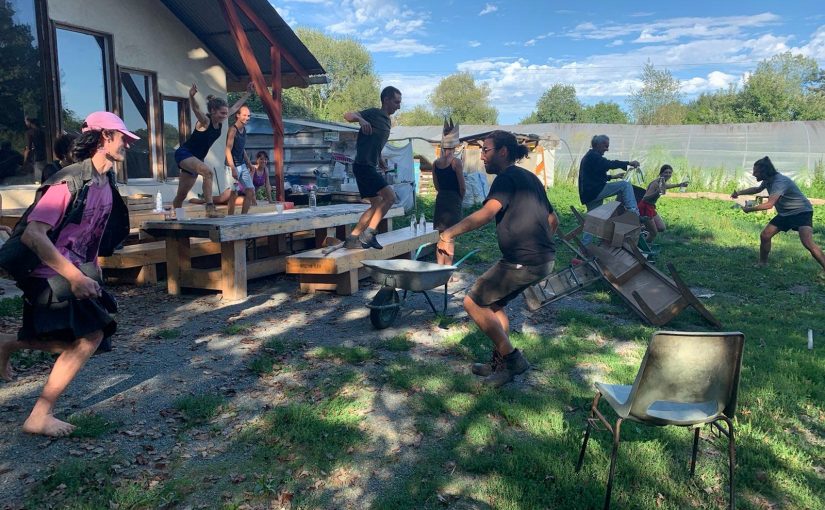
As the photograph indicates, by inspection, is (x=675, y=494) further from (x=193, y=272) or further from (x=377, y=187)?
(x=193, y=272)

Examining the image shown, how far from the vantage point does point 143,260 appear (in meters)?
8.13

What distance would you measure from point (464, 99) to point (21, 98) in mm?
75471

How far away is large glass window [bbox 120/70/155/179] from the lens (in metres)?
11.1

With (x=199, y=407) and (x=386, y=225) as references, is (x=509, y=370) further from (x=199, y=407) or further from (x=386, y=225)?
(x=386, y=225)

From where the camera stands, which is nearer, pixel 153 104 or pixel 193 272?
pixel 193 272

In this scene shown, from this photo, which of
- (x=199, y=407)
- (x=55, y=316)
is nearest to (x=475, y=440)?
(x=199, y=407)

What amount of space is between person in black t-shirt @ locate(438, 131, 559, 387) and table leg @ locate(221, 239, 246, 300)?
366cm

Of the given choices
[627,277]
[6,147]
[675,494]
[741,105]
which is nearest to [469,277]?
[627,277]

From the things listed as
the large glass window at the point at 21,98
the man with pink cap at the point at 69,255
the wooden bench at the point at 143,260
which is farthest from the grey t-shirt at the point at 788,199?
the large glass window at the point at 21,98

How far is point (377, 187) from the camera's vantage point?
7473 millimetres

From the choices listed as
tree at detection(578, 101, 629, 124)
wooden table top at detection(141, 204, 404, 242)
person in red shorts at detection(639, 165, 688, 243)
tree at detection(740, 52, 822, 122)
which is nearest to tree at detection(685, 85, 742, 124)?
tree at detection(740, 52, 822, 122)

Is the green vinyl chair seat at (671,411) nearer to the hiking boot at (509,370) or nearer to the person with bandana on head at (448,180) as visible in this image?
the hiking boot at (509,370)

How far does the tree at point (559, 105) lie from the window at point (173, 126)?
75.4 metres

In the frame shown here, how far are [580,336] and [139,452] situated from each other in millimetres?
4410
